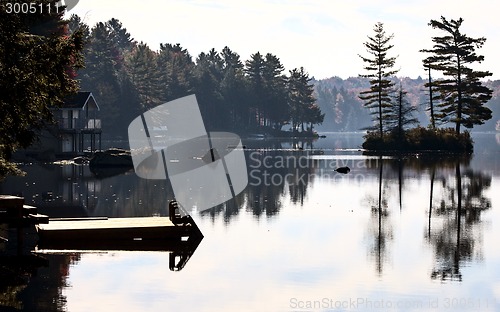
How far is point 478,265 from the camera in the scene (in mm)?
26594

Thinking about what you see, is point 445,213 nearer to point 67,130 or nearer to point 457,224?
point 457,224

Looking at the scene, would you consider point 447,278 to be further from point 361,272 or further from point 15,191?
point 15,191

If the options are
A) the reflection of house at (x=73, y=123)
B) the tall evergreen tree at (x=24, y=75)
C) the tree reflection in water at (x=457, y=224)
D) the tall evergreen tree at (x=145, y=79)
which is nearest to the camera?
the tall evergreen tree at (x=24, y=75)

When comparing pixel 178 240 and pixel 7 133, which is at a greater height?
pixel 7 133

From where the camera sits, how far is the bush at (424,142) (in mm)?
106875

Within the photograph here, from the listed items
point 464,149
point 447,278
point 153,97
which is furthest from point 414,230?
point 153,97

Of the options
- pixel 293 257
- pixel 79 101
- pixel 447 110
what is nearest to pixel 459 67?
pixel 447 110

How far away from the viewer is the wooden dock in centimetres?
2841

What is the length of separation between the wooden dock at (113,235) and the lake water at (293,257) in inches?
33.7

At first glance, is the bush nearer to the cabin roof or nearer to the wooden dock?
the cabin roof

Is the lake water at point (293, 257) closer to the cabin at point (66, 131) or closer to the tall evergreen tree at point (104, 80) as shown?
the cabin at point (66, 131)

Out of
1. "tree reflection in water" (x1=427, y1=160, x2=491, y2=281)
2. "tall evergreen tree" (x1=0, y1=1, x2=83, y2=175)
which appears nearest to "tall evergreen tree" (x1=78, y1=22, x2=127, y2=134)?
"tree reflection in water" (x1=427, y1=160, x2=491, y2=281)

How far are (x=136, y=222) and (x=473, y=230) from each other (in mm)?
12162

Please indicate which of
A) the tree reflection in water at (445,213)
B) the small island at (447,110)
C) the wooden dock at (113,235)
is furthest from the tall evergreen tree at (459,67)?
the wooden dock at (113,235)
